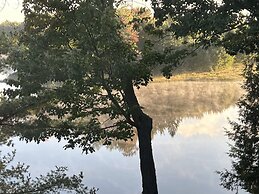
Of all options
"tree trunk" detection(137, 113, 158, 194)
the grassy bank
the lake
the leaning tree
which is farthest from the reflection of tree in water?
the leaning tree

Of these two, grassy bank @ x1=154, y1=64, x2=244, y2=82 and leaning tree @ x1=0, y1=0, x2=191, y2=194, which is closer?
leaning tree @ x1=0, y1=0, x2=191, y2=194

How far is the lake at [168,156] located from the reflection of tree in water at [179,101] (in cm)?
9

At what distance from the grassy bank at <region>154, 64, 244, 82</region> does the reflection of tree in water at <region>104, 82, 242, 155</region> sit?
2860 millimetres

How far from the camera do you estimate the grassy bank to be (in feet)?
172

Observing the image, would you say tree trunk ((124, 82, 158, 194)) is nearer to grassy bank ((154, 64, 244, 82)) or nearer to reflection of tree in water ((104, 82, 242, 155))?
reflection of tree in water ((104, 82, 242, 155))

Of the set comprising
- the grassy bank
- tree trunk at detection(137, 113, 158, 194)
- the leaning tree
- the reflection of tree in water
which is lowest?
tree trunk at detection(137, 113, 158, 194)

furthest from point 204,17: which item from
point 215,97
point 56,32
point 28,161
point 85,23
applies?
point 215,97

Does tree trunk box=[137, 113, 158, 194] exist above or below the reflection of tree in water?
below

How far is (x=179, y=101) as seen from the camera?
40688 mm

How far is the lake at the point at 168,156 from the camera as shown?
2045 cm

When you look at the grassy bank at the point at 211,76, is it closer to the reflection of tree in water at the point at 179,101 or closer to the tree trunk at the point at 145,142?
the reflection of tree in water at the point at 179,101

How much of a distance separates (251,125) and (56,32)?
24.5ft

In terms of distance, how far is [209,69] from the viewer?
192 ft

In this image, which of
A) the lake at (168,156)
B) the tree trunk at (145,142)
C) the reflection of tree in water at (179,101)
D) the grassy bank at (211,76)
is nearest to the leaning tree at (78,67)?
the tree trunk at (145,142)
